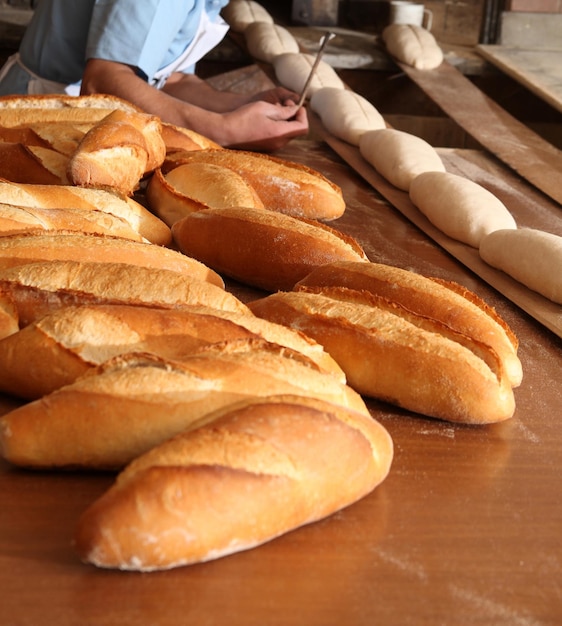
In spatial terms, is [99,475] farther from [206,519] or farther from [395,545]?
[395,545]

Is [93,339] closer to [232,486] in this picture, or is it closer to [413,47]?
[232,486]

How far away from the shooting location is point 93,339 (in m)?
1.05

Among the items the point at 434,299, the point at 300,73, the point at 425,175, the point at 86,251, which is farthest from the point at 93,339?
the point at 300,73

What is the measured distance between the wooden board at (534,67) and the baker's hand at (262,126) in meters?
1.19

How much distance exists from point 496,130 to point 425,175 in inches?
32.7

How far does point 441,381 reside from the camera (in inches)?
44.0

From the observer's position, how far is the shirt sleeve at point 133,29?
8.09 feet

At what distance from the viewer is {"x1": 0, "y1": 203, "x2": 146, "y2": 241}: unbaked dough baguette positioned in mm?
1366

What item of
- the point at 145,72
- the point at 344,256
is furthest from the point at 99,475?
the point at 145,72

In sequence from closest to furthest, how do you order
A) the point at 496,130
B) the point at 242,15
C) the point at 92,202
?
1. the point at 92,202
2. the point at 496,130
3. the point at 242,15

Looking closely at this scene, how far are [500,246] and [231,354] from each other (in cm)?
91

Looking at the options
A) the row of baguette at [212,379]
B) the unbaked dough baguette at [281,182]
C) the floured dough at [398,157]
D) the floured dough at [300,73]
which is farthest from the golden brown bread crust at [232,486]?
the floured dough at [300,73]

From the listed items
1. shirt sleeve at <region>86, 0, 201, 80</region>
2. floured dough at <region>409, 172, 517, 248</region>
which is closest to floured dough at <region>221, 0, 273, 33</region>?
shirt sleeve at <region>86, 0, 201, 80</region>

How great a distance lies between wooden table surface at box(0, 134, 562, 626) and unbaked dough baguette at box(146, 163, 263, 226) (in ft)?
2.25
